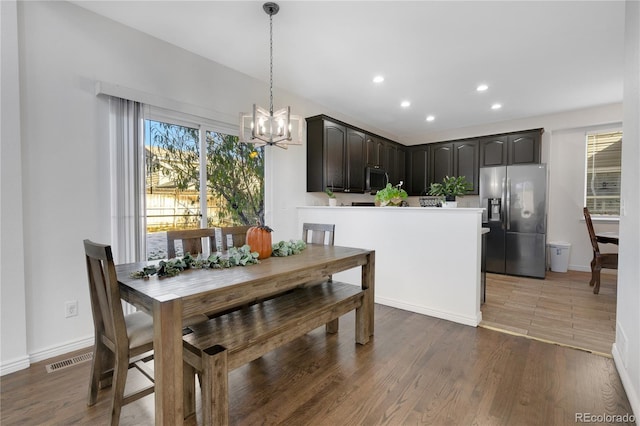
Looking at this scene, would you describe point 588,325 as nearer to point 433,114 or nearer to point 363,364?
point 363,364

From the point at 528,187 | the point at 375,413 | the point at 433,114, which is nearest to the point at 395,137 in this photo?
the point at 433,114

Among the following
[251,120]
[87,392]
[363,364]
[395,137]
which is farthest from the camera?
[395,137]

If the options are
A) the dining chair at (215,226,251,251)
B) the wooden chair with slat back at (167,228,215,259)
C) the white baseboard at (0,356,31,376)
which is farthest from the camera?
the dining chair at (215,226,251,251)

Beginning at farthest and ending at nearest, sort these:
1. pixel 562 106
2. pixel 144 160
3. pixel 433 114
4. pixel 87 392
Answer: pixel 433 114 → pixel 562 106 → pixel 144 160 → pixel 87 392

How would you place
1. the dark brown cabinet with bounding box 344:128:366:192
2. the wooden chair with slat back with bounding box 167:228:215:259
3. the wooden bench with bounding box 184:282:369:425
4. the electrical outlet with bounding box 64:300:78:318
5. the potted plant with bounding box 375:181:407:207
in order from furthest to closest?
the dark brown cabinet with bounding box 344:128:366:192 < the potted plant with bounding box 375:181:407:207 < the electrical outlet with bounding box 64:300:78:318 < the wooden chair with slat back with bounding box 167:228:215:259 < the wooden bench with bounding box 184:282:369:425

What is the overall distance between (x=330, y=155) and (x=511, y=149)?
Result: 10.9 feet

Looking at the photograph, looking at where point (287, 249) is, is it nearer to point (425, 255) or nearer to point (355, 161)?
point (425, 255)

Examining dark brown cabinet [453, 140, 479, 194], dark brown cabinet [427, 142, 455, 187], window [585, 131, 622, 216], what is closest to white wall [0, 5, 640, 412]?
dark brown cabinet [453, 140, 479, 194]

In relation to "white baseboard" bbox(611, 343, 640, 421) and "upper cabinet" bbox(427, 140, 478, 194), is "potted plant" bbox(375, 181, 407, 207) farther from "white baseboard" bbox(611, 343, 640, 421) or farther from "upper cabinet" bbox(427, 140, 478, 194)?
"upper cabinet" bbox(427, 140, 478, 194)

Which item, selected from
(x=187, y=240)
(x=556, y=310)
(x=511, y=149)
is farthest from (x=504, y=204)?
(x=187, y=240)

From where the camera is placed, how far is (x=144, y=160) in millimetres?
2707

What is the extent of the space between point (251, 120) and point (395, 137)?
16.2ft

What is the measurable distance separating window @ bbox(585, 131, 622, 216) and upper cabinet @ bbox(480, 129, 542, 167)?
0.87m

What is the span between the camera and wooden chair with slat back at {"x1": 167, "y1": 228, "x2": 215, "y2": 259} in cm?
225
